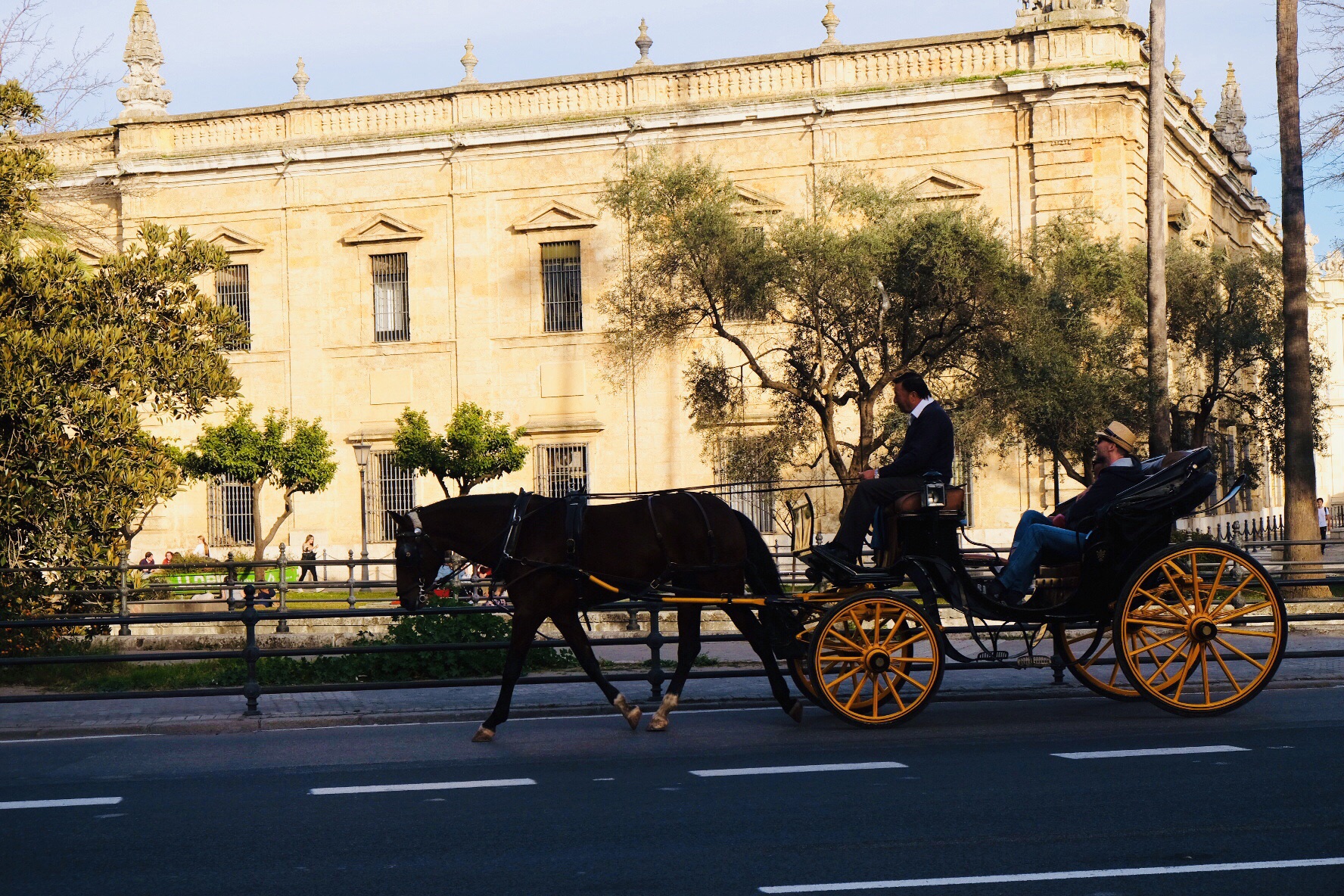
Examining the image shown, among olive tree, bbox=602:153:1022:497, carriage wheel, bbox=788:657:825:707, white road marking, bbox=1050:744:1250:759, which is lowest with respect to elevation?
white road marking, bbox=1050:744:1250:759

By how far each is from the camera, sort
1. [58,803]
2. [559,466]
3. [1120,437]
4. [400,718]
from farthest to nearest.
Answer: [559,466] < [400,718] < [1120,437] < [58,803]

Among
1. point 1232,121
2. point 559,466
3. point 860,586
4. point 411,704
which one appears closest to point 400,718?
point 411,704

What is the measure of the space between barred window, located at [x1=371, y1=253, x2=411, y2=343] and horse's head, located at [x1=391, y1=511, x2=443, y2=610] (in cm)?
3037

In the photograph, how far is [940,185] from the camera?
3616cm

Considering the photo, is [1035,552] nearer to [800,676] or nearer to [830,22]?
[800,676]

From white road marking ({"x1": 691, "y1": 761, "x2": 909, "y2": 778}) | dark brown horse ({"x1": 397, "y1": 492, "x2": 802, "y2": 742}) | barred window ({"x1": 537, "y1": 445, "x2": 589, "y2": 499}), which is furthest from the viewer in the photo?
barred window ({"x1": 537, "y1": 445, "x2": 589, "y2": 499})

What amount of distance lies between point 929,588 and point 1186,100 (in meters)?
33.5

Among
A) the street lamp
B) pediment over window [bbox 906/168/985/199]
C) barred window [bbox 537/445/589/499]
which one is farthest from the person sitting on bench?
barred window [bbox 537/445/589/499]

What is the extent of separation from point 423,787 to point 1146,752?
4.08 meters

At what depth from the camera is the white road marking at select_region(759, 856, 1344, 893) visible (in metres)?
6.09

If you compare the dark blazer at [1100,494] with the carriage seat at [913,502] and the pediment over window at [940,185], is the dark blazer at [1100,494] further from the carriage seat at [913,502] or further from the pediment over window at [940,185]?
the pediment over window at [940,185]

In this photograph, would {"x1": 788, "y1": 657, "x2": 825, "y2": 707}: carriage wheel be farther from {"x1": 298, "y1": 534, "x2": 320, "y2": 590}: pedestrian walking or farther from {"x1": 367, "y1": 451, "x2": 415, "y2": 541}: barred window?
{"x1": 367, "y1": 451, "x2": 415, "y2": 541}: barred window

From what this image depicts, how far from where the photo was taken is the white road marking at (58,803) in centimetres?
832

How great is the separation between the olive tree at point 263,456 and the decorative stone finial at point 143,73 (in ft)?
35.8
